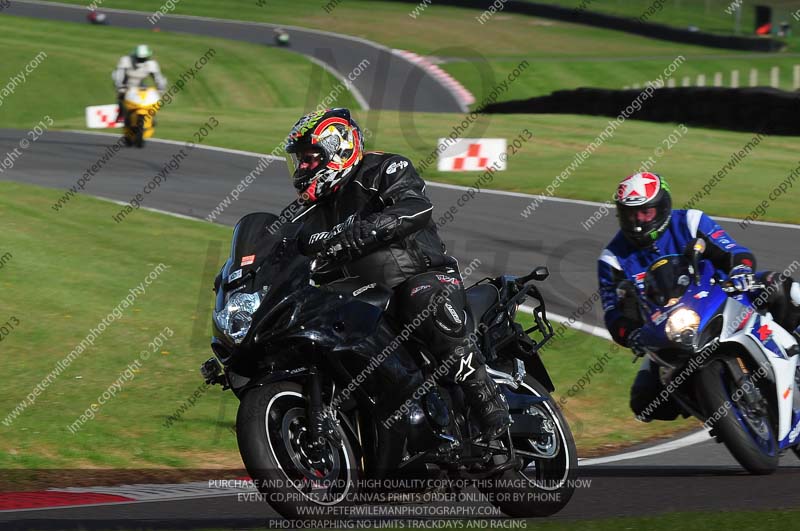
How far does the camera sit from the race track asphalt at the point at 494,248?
20.1 ft

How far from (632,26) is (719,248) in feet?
157

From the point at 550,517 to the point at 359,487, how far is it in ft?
4.10

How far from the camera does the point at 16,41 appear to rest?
46062 mm

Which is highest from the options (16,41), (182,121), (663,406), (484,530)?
(484,530)

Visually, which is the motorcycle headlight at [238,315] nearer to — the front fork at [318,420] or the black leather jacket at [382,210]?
the front fork at [318,420]

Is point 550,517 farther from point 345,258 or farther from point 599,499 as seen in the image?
point 345,258

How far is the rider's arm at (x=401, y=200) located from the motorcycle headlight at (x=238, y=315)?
2.15 feet

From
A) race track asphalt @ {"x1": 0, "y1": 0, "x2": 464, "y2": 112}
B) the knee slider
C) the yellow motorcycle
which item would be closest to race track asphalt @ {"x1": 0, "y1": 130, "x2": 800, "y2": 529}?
the yellow motorcycle

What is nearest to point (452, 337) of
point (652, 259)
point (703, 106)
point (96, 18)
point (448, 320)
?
point (448, 320)

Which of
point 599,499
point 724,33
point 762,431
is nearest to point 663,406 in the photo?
point 762,431

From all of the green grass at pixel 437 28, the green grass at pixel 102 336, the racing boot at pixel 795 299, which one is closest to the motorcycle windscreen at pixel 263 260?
the green grass at pixel 102 336

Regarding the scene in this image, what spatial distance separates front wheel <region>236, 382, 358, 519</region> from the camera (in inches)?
196

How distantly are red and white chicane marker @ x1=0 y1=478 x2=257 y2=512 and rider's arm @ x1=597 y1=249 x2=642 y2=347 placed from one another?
2316mm

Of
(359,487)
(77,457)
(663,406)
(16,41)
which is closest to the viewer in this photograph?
(359,487)
